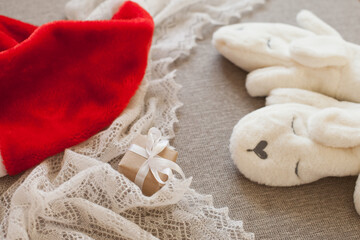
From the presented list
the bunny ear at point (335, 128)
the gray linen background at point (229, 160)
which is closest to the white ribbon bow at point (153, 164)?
the gray linen background at point (229, 160)

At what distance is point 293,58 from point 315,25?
0.19 meters

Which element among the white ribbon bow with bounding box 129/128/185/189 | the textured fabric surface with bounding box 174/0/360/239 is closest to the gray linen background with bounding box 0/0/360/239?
the textured fabric surface with bounding box 174/0/360/239

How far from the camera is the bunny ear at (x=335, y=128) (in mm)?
857

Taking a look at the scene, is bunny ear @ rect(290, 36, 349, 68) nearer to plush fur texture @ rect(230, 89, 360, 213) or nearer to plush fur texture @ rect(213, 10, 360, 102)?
plush fur texture @ rect(213, 10, 360, 102)

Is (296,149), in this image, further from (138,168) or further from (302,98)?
(138,168)

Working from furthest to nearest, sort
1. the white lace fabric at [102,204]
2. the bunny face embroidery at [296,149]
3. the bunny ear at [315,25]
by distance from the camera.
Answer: the bunny ear at [315,25] < the bunny face embroidery at [296,149] < the white lace fabric at [102,204]

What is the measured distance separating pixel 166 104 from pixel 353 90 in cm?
50

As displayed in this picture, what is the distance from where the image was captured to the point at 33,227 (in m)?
0.77

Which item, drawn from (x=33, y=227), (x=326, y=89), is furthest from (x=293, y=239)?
(x=33, y=227)

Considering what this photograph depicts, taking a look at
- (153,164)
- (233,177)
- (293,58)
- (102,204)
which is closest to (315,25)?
(293,58)

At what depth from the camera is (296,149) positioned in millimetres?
885

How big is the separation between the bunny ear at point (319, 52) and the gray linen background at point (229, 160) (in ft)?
0.54

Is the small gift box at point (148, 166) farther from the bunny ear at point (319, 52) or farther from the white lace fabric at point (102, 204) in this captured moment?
the bunny ear at point (319, 52)

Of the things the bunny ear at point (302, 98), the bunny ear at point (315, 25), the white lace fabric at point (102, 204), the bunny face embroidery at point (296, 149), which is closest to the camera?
the white lace fabric at point (102, 204)
